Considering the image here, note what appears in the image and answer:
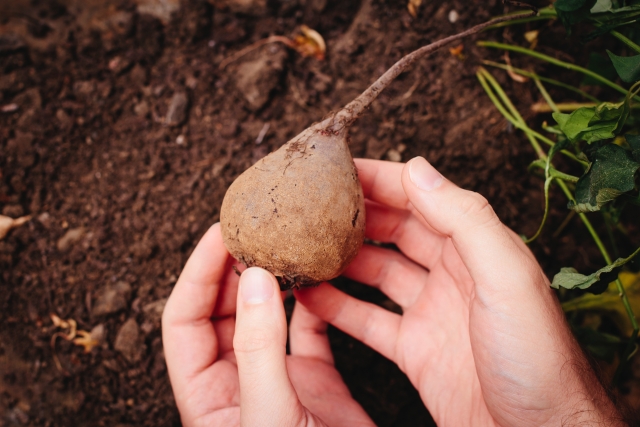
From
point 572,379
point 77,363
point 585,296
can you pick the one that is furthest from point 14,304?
point 585,296

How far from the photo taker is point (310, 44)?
2.52m

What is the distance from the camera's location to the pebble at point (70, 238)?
2.37 metres

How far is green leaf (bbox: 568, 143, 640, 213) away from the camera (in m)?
1.47

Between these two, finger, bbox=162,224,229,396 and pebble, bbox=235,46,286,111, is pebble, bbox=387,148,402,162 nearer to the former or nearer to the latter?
pebble, bbox=235,46,286,111

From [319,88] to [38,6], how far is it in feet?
5.60

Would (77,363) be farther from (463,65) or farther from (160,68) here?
(463,65)

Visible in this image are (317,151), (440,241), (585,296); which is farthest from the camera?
(585,296)

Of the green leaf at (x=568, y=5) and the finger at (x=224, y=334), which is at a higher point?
the green leaf at (x=568, y=5)

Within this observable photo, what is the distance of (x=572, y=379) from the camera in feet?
4.78

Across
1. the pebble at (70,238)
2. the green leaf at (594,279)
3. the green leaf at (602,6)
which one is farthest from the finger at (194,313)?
the green leaf at (602,6)

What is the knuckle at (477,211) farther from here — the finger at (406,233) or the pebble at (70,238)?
the pebble at (70,238)

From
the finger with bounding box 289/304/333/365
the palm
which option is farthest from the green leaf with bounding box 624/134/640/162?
the finger with bounding box 289/304/333/365

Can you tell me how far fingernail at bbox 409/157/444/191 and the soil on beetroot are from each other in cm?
81

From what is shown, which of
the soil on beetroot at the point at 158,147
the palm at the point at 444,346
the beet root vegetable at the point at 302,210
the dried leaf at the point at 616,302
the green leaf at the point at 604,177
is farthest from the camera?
the soil on beetroot at the point at 158,147
